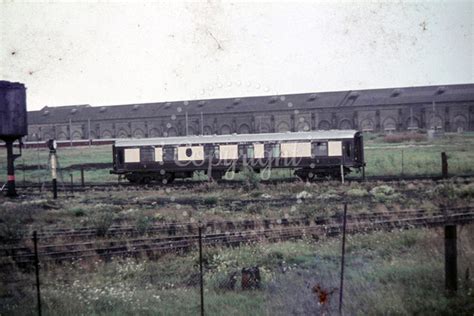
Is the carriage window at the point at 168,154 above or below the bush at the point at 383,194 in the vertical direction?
above

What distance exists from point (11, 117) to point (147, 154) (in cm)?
756

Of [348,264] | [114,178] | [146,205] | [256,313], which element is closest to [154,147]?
[114,178]

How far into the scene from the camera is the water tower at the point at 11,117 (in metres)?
23.9

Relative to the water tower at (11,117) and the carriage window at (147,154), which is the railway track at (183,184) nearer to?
the carriage window at (147,154)

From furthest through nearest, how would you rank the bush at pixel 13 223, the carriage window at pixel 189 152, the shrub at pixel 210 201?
the carriage window at pixel 189 152 → the shrub at pixel 210 201 → the bush at pixel 13 223

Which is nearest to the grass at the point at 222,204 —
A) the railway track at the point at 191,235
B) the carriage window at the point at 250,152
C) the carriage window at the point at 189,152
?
the railway track at the point at 191,235

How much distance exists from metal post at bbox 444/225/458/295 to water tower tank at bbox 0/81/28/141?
2185cm

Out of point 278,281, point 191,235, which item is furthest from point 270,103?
point 278,281

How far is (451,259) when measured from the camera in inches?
299

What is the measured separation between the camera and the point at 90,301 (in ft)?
28.1

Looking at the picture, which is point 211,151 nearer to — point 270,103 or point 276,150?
point 276,150

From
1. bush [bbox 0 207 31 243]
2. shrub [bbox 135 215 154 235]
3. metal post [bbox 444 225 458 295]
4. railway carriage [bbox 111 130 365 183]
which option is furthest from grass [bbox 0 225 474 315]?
railway carriage [bbox 111 130 365 183]

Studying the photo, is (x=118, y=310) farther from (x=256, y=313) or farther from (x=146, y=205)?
(x=146, y=205)

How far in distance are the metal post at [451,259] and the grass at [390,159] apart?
54.8 ft
